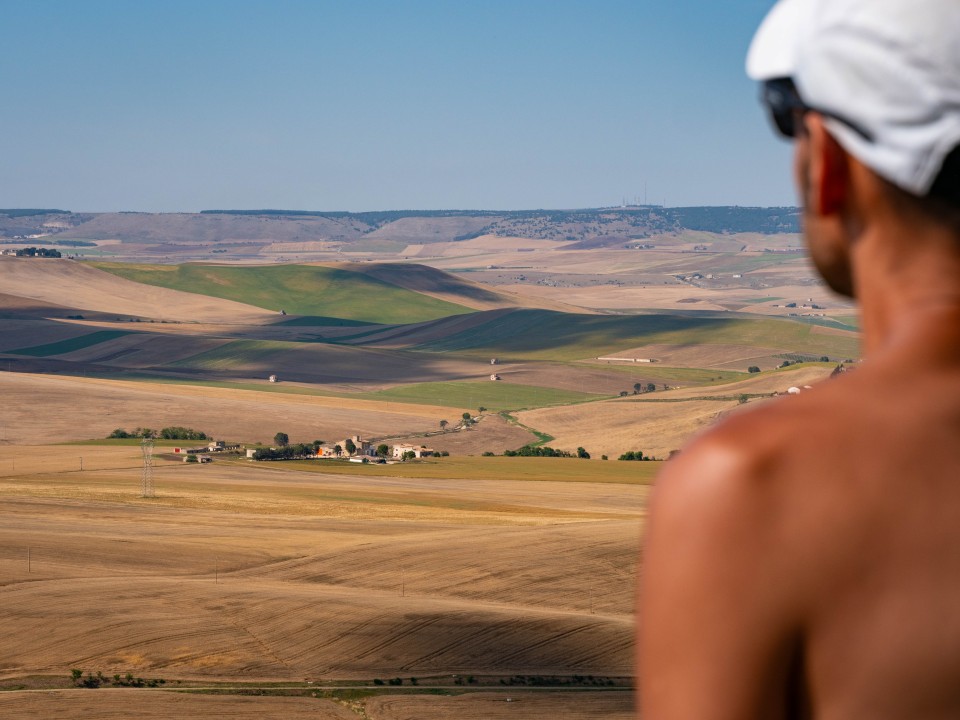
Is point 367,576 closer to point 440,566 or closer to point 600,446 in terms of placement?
point 440,566

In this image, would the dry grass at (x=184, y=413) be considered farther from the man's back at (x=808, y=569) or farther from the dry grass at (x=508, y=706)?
the man's back at (x=808, y=569)

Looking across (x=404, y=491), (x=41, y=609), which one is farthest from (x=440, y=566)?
(x=404, y=491)

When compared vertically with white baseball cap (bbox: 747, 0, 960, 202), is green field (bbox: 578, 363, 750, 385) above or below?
above

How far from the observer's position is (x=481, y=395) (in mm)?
170750

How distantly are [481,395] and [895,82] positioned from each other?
168846 millimetres

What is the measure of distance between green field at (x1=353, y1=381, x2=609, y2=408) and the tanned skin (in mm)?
156705

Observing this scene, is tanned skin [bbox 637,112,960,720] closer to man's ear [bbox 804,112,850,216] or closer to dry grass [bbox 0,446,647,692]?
man's ear [bbox 804,112,850,216]

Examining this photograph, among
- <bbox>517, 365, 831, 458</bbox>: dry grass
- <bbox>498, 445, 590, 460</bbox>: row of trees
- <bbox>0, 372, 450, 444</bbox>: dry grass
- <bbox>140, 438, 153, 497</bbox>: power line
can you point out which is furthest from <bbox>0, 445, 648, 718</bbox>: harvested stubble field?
<bbox>0, 372, 450, 444</bbox>: dry grass

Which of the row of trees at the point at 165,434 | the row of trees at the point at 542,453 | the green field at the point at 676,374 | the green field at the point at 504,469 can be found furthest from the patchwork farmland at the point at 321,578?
the green field at the point at 676,374

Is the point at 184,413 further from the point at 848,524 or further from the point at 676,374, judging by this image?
the point at 848,524

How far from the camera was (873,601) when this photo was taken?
→ 6.15 ft

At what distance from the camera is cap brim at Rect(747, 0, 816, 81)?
6.90 feet

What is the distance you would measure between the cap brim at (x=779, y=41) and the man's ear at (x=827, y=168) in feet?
0.30

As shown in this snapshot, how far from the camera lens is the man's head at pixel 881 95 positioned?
1.96m
